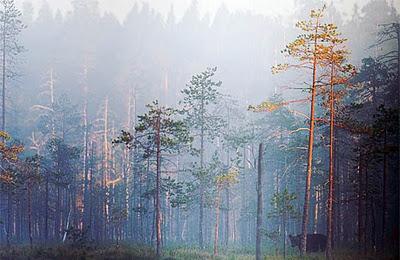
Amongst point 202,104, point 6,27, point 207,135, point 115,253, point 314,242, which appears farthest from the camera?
point 6,27

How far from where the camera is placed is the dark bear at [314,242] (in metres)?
9.91

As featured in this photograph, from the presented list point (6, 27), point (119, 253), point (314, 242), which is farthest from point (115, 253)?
point (6, 27)

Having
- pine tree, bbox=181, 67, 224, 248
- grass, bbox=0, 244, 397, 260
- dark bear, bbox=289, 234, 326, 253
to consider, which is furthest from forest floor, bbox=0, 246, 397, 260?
pine tree, bbox=181, 67, 224, 248

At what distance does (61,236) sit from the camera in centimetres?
1202

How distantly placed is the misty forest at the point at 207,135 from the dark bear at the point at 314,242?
3cm

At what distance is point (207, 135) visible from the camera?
12.6 m

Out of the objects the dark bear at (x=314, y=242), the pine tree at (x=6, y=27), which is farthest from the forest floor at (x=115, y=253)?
the pine tree at (x=6, y=27)

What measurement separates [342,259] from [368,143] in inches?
102

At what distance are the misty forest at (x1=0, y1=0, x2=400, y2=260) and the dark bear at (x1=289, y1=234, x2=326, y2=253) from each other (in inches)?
1.3

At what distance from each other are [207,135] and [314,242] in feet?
14.0

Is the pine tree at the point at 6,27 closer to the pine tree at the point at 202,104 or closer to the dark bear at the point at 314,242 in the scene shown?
the pine tree at the point at 202,104

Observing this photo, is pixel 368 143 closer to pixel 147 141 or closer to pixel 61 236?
pixel 147 141

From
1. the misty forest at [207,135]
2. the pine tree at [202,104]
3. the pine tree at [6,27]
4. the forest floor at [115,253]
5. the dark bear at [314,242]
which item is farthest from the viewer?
the pine tree at [6,27]

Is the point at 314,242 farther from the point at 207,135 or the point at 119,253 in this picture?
the point at 119,253
